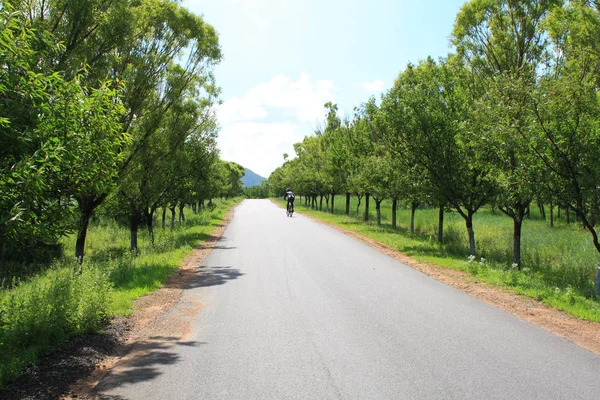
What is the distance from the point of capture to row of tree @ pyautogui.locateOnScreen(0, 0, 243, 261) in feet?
17.0

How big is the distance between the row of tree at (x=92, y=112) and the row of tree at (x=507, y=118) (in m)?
7.74

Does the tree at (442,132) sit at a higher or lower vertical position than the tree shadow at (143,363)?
higher

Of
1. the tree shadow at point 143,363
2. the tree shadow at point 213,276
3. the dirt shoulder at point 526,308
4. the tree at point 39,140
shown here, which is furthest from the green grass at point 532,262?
the tree at point 39,140

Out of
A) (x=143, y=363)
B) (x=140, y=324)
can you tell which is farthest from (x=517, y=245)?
(x=143, y=363)

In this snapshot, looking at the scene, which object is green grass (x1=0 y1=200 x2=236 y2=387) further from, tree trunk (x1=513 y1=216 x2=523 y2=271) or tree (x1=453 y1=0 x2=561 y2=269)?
tree trunk (x1=513 y1=216 x2=523 y2=271)

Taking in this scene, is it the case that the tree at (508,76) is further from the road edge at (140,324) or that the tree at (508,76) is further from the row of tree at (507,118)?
the road edge at (140,324)

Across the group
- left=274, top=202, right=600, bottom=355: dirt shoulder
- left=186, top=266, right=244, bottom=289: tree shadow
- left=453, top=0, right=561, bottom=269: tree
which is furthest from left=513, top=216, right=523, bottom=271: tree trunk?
left=186, top=266, right=244, bottom=289: tree shadow

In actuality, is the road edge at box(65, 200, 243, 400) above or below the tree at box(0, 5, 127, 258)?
below

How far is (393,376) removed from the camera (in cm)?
494

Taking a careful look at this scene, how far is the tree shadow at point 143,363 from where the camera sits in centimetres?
487

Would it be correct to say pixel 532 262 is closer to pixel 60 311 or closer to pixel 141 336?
pixel 141 336

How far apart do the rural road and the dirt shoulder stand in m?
0.32

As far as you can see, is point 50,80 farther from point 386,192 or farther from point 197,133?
point 386,192

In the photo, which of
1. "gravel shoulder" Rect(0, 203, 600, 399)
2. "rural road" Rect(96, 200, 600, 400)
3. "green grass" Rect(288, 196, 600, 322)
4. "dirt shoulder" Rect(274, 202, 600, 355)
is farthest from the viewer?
"green grass" Rect(288, 196, 600, 322)
